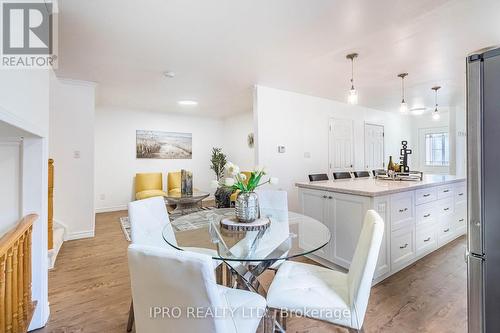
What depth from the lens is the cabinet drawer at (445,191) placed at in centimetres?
289

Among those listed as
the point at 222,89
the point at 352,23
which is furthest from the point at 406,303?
the point at 222,89

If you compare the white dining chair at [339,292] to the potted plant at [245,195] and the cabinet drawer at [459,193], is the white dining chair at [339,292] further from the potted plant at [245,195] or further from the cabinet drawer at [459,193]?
the cabinet drawer at [459,193]

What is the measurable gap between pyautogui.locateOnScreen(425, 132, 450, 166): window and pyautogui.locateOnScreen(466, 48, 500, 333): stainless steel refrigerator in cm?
678

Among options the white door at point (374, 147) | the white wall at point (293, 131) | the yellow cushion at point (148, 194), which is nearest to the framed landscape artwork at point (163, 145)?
the yellow cushion at point (148, 194)

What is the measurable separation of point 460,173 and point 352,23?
593cm

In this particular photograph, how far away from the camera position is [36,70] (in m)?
1.58

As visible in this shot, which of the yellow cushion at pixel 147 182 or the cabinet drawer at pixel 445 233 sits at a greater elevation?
the yellow cushion at pixel 147 182

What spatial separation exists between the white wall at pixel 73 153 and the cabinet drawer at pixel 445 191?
4771 millimetres

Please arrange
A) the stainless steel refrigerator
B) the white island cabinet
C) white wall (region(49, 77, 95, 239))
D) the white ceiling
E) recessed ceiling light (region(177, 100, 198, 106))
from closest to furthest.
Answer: the stainless steel refrigerator
the white ceiling
the white island cabinet
white wall (region(49, 77, 95, 239))
recessed ceiling light (region(177, 100, 198, 106))

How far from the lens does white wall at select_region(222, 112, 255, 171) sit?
20.1ft

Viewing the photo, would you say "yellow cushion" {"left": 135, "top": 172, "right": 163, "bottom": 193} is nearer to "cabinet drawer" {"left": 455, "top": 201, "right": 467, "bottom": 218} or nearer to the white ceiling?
the white ceiling

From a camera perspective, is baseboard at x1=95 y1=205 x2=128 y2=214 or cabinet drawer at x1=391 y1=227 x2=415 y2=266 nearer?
cabinet drawer at x1=391 y1=227 x2=415 y2=266

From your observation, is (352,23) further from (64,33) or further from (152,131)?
(152,131)

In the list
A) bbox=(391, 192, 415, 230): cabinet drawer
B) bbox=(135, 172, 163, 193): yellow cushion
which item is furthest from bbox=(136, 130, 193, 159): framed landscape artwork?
bbox=(391, 192, 415, 230): cabinet drawer
